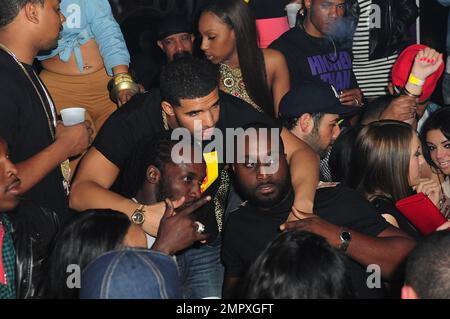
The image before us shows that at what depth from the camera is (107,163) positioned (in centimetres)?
419

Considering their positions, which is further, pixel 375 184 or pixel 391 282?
pixel 375 184

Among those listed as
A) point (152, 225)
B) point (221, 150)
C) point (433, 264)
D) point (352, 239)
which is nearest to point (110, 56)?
point (221, 150)

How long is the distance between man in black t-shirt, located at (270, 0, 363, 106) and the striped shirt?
0.24m

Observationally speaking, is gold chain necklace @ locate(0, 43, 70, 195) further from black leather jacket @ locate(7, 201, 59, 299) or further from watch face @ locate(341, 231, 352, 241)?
watch face @ locate(341, 231, 352, 241)

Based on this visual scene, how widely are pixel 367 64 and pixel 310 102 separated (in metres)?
1.44

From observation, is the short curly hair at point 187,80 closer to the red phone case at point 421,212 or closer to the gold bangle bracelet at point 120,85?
the gold bangle bracelet at point 120,85

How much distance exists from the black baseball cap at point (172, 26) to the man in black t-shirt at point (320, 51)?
26.3 inches

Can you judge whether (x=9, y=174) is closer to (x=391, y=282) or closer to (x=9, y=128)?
(x=9, y=128)

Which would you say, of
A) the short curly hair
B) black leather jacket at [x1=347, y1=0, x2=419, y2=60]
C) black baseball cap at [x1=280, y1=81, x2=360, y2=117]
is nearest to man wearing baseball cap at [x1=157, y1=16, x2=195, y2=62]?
black baseball cap at [x1=280, y1=81, x2=360, y2=117]

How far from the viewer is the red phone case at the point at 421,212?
13.5 ft

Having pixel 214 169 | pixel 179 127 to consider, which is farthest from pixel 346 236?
pixel 179 127

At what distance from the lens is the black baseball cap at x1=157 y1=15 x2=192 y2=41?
5730 millimetres

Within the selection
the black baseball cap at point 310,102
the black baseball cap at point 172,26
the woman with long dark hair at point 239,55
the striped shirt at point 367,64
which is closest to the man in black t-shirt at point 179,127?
the black baseball cap at point 310,102
